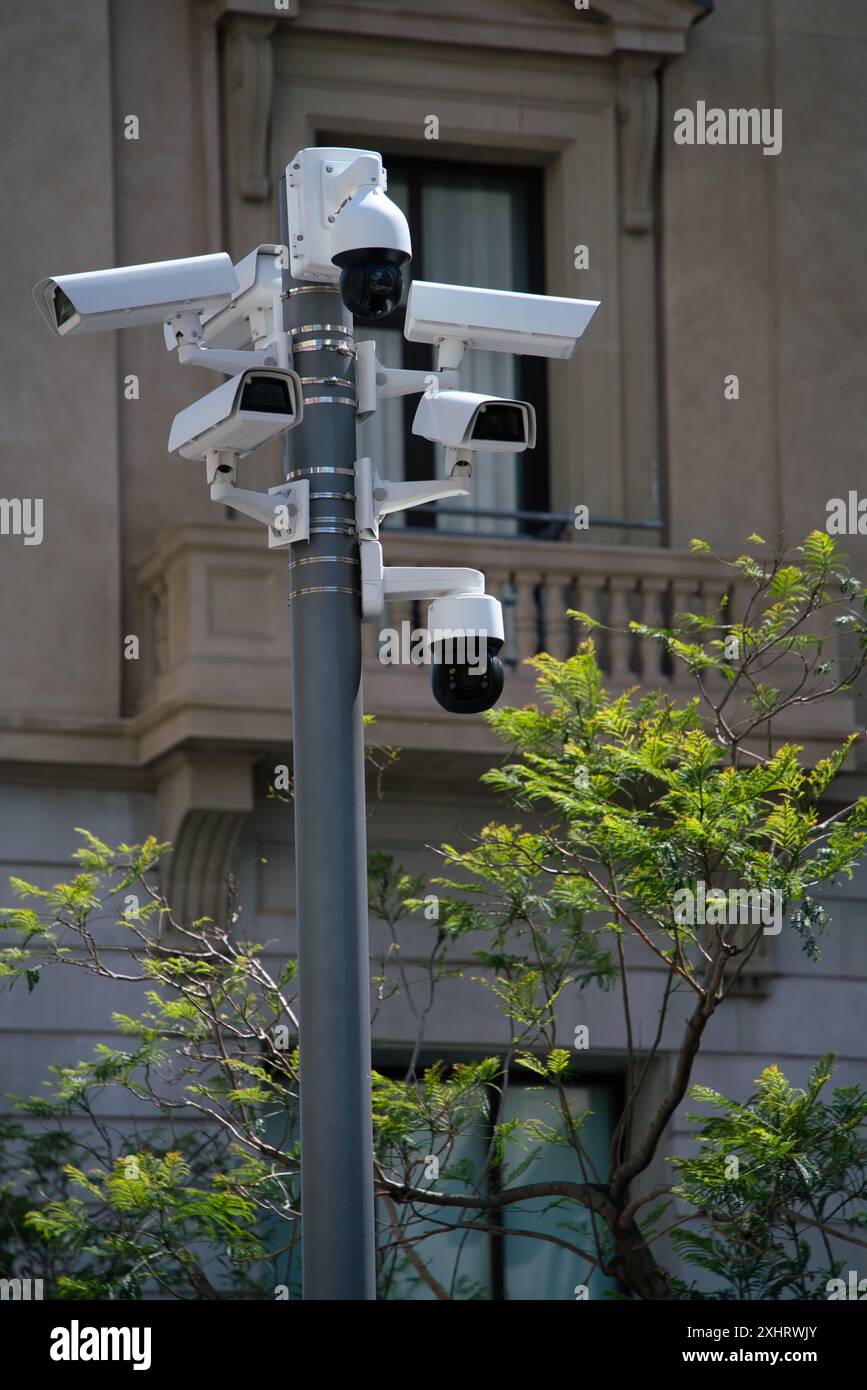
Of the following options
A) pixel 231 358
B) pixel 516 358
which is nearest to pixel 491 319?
pixel 231 358

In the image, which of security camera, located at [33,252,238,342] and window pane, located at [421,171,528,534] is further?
window pane, located at [421,171,528,534]

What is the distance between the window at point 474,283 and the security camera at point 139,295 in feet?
29.1

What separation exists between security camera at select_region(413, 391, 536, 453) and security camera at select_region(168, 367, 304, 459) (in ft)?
1.82

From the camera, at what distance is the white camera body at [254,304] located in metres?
8.23

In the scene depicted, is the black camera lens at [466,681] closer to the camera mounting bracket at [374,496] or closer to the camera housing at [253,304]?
the camera mounting bracket at [374,496]

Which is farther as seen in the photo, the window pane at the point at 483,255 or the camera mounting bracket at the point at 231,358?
the window pane at the point at 483,255

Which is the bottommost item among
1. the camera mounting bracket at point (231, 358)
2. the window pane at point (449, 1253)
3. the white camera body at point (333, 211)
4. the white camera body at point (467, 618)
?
the window pane at point (449, 1253)

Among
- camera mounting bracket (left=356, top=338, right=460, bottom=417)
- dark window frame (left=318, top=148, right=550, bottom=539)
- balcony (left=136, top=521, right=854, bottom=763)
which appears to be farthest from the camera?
dark window frame (left=318, top=148, right=550, bottom=539)

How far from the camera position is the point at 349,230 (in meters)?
7.78

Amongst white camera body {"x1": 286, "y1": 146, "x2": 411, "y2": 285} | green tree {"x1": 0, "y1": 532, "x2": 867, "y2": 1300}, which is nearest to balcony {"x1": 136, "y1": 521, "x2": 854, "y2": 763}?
green tree {"x1": 0, "y1": 532, "x2": 867, "y2": 1300}

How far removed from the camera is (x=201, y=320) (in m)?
8.42

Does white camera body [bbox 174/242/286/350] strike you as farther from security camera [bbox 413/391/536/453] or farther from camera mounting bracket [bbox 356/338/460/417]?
security camera [bbox 413/391/536/453]

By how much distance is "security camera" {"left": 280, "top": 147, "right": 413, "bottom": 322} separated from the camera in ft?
25.5

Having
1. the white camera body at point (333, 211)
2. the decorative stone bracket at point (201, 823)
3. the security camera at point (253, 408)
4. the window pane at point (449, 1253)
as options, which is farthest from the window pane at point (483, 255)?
the security camera at point (253, 408)
